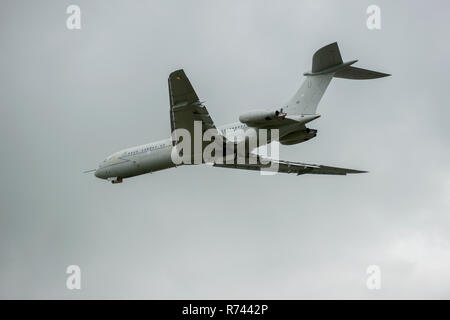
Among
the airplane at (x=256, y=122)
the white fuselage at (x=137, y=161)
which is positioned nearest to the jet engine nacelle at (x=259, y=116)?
the airplane at (x=256, y=122)

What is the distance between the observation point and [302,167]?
192 ft

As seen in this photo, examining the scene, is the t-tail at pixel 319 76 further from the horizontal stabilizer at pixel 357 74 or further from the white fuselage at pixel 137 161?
the white fuselage at pixel 137 161

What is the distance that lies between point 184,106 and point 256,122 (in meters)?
4.45

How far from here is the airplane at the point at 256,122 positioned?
47.9 m

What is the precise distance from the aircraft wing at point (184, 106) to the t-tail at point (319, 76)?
6007mm

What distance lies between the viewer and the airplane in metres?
47.9

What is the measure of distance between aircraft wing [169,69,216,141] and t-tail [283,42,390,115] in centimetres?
601

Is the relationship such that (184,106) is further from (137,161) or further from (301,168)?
(301,168)

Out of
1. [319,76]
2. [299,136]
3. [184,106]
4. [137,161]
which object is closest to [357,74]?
[319,76]

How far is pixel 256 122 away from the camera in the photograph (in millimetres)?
48062

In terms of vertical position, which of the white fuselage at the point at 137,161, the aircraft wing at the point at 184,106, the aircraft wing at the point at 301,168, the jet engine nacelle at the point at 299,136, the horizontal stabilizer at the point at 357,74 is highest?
the horizontal stabilizer at the point at 357,74

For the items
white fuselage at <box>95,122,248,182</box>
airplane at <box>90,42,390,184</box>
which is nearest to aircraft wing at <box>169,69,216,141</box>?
airplane at <box>90,42,390,184</box>

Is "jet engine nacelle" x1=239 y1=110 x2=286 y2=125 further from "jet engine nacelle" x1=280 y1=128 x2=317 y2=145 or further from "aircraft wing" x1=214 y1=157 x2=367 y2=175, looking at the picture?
"aircraft wing" x1=214 y1=157 x2=367 y2=175

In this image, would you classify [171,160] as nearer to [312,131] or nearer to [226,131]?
[226,131]
